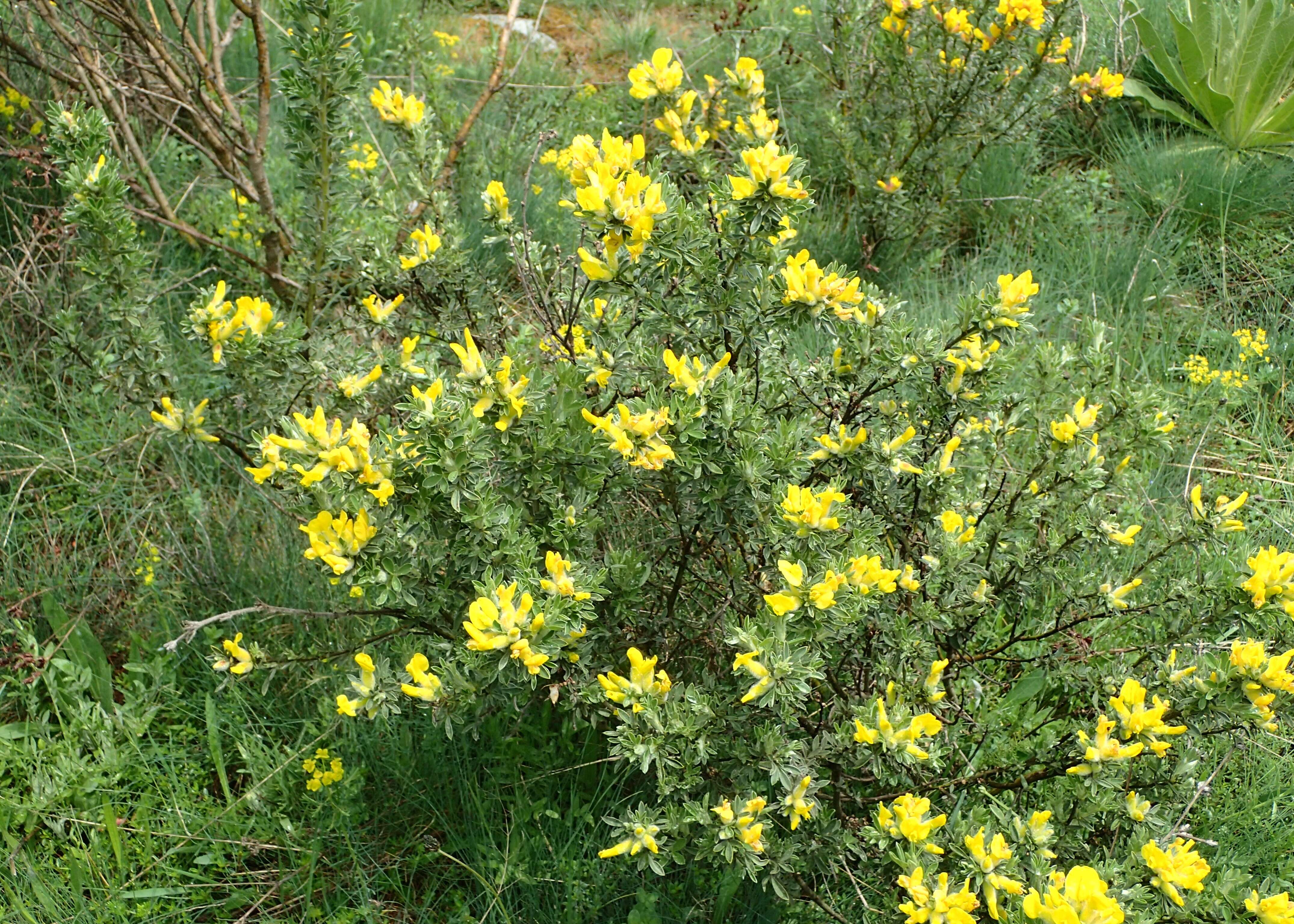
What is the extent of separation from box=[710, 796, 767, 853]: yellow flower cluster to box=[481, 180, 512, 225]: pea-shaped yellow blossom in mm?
1216

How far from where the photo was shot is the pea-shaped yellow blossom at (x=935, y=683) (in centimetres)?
161

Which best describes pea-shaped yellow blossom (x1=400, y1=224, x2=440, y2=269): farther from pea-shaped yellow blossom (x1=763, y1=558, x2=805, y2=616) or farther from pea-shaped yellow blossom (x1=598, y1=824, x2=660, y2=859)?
pea-shaped yellow blossom (x1=598, y1=824, x2=660, y2=859)

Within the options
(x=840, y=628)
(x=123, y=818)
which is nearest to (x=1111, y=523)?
(x=840, y=628)

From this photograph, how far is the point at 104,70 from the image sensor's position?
288cm

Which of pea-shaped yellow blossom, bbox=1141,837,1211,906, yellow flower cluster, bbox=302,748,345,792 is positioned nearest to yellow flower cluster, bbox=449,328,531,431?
yellow flower cluster, bbox=302,748,345,792

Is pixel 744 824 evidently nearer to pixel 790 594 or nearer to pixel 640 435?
pixel 790 594

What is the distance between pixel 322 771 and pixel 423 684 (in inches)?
26.5

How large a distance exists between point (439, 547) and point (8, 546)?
144cm

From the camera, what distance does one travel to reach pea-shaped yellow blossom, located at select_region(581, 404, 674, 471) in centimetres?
140

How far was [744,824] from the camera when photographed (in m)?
1.43

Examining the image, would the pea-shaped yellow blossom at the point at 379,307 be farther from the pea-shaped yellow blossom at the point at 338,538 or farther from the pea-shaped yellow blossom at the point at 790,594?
the pea-shaped yellow blossom at the point at 790,594

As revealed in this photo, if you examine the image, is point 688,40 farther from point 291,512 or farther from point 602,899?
point 602,899

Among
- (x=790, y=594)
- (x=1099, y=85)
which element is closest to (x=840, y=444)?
(x=790, y=594)

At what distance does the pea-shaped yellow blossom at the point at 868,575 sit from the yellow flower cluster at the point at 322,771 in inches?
43.7
